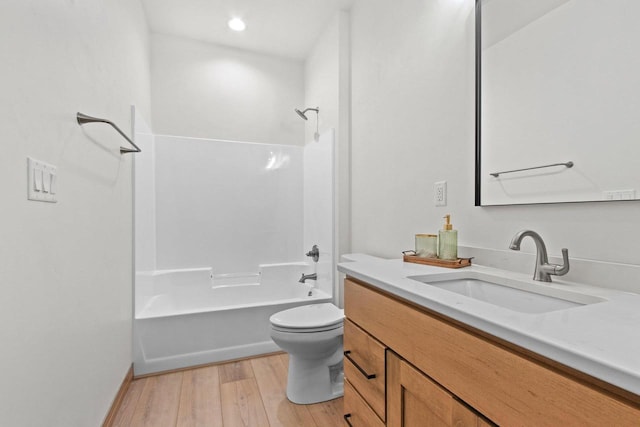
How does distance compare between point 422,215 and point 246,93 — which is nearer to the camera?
point 422,215

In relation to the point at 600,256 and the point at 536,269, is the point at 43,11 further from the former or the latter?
the point at 600,256

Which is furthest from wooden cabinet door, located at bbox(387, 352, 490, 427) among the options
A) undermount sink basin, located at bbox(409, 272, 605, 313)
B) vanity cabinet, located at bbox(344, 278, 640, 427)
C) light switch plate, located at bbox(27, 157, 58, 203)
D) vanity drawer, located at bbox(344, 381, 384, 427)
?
light switch plate, located at bbox(27, 157, 58, 203)

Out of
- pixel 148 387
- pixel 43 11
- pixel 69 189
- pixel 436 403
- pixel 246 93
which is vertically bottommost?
pixel 148 387

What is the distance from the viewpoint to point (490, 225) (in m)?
1.25

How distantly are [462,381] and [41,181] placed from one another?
1283 millimetres

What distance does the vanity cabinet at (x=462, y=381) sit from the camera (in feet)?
1.50

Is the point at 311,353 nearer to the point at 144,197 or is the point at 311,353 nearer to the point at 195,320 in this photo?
the point at 195,320

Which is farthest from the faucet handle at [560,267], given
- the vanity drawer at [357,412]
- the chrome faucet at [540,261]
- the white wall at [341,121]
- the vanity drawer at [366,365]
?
the white wall at [341,121]

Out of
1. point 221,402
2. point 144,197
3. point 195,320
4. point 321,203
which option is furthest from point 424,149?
point 144,197

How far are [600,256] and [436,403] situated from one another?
0.63 m

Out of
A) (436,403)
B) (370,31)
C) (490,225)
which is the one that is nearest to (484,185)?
(490,225)

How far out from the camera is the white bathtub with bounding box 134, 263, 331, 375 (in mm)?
2197

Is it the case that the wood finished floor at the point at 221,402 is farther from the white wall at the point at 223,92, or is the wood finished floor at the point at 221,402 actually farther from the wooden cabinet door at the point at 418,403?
the white wall at the point at 223,92

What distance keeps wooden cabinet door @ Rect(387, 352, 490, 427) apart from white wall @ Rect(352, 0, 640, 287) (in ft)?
2.01
